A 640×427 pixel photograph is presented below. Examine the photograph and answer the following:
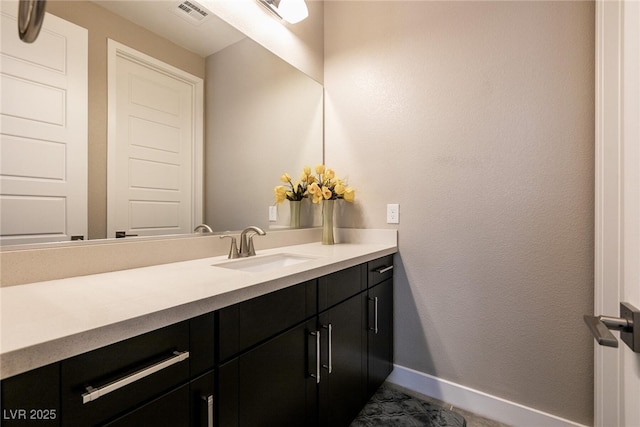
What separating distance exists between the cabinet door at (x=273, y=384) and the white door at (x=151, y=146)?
67 centimetres

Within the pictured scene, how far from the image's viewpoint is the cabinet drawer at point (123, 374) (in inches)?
20.8

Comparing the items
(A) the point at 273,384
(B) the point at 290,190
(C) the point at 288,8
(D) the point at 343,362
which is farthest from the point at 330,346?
(C) the point at 288,8

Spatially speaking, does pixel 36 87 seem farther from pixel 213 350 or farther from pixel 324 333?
pixel 324 333

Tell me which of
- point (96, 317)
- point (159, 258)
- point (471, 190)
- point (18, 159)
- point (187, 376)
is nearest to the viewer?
point (96, 317)

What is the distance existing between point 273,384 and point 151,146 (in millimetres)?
1012

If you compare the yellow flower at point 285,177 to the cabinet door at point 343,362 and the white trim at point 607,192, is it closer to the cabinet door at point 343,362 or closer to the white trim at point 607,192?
the cabinet door at point 343,362

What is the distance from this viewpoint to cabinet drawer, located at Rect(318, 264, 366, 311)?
3.88ft

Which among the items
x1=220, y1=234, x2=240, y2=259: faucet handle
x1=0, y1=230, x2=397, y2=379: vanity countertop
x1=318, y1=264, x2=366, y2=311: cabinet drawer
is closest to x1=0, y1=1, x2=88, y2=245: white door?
x1=0, y1=230, x2=397, y2=379: vanity countertop

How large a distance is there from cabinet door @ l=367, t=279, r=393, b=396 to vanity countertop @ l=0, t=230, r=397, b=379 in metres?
0.60

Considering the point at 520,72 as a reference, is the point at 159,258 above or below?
below

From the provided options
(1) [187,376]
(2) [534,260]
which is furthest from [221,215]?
(2) [534,260]

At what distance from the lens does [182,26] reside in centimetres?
126

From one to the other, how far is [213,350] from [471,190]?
147 centimetres

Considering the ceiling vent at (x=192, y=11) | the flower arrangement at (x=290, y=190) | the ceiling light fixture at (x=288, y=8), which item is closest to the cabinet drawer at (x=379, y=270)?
the flower arrangement at (x=290, y=190)
